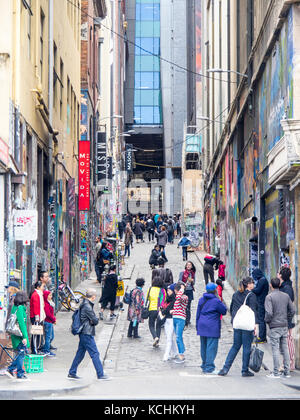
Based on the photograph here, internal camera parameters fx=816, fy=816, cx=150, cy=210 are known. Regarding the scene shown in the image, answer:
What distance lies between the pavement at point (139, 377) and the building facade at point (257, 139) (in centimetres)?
217

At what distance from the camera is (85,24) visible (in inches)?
1475

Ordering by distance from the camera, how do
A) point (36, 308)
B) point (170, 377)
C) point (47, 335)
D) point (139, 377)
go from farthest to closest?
point (47, 335) → point (36, 308) → point (170, 377) → point (139, 377)

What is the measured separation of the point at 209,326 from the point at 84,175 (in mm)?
19285

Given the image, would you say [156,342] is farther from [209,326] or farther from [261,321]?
[209,326]

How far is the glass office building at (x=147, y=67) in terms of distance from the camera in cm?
9562

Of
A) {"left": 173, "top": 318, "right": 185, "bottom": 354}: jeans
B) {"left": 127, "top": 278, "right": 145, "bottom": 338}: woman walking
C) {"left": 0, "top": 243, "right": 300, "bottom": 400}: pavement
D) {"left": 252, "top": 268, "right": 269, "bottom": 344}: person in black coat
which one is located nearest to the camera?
{"left": 0, "top": 243, "right": 300, "bottom": 400}: pavement

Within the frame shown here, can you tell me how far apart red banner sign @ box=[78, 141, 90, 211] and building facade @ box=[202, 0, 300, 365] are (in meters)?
5.61

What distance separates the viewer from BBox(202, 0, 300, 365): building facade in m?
15.7

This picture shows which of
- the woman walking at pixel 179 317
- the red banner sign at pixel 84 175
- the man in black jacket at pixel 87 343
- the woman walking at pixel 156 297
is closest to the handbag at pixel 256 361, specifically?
the woman walking at pixel 179 317

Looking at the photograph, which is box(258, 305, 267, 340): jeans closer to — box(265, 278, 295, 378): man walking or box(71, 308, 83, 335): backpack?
box(265, 278, 295, 378): man walking

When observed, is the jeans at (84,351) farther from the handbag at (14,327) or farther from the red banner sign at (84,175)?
the red banner sign at (84,175)

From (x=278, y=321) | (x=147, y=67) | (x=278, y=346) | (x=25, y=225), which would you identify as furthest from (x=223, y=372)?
(x=147, y=67)

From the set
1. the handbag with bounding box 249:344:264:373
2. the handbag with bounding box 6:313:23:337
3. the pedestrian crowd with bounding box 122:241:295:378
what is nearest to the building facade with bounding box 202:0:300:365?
the pedestrian crowd with bounding box 122:241:295:378

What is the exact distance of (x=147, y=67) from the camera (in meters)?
97.5
